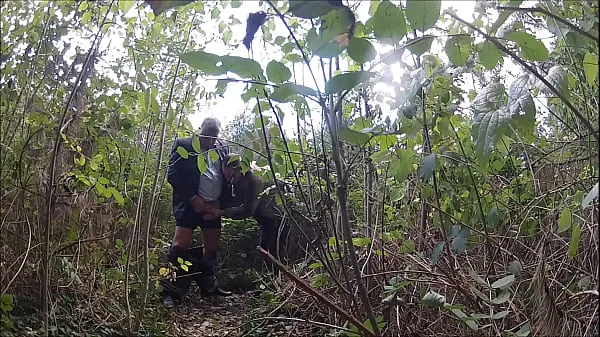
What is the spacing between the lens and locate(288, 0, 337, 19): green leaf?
0.88m

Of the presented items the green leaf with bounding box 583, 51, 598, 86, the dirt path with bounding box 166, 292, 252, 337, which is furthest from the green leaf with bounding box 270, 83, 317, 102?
the dirt path with bounding box 166, 292, 252, 337

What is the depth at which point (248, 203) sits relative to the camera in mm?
3943

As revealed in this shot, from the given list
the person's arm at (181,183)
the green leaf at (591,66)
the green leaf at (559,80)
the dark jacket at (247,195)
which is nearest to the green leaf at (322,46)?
the green leaf at (559,80)

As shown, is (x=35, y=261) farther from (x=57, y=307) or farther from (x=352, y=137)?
(x=352, y=137)

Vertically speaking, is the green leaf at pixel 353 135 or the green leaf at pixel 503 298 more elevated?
the green leaf at pixel 353 135

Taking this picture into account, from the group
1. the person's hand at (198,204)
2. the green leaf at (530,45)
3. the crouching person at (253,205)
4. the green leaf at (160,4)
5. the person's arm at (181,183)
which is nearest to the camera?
the green leaf at (160,4)

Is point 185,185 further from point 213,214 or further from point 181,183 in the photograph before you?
point 213,214

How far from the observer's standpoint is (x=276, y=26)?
2244mm

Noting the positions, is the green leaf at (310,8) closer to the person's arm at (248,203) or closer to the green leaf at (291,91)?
the green leaf at (291,91)

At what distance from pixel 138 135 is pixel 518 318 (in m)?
2.01

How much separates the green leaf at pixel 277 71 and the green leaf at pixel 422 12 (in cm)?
32

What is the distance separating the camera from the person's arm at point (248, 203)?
3.91 meters

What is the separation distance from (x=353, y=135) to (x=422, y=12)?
28 cm

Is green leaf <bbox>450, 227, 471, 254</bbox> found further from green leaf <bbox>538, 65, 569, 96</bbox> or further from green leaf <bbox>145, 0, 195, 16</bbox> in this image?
green leaf <bbox>145, 0, 195, 16</bbox>
